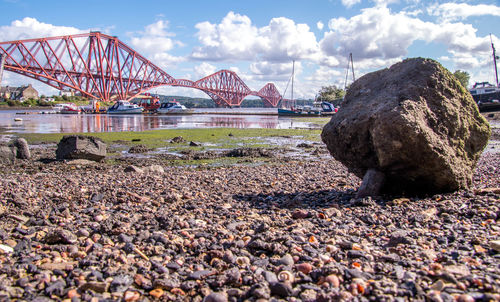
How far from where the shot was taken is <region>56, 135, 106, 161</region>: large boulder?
11.3 m

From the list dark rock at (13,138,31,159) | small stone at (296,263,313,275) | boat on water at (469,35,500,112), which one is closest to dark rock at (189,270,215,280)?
small stone at (296,263,313,275)

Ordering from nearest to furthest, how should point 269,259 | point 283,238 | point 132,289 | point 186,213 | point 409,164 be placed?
point 132,289
point 269,259
point 283,238
point 186,213
point 409,164

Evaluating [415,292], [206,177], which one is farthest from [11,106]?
[415,292]

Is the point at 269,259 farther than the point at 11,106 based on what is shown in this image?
No

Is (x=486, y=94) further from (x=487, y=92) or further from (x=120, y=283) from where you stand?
(x=120, y=283)

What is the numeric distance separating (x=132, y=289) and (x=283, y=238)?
1681mm

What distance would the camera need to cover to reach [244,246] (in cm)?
382

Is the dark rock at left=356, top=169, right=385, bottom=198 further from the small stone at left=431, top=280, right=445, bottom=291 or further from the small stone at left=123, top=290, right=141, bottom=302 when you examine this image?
the small stone at left=123, top=290, right=141, bottom=302

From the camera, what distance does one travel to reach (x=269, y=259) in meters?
3.50

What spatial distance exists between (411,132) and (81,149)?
9845 mm

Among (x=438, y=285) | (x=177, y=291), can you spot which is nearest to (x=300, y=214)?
(x=438, y=285)

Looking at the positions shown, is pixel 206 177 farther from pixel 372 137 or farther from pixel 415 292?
pixel 415 292

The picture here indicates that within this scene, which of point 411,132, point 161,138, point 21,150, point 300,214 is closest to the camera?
point 300,214

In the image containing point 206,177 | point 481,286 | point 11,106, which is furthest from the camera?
point 11,106
